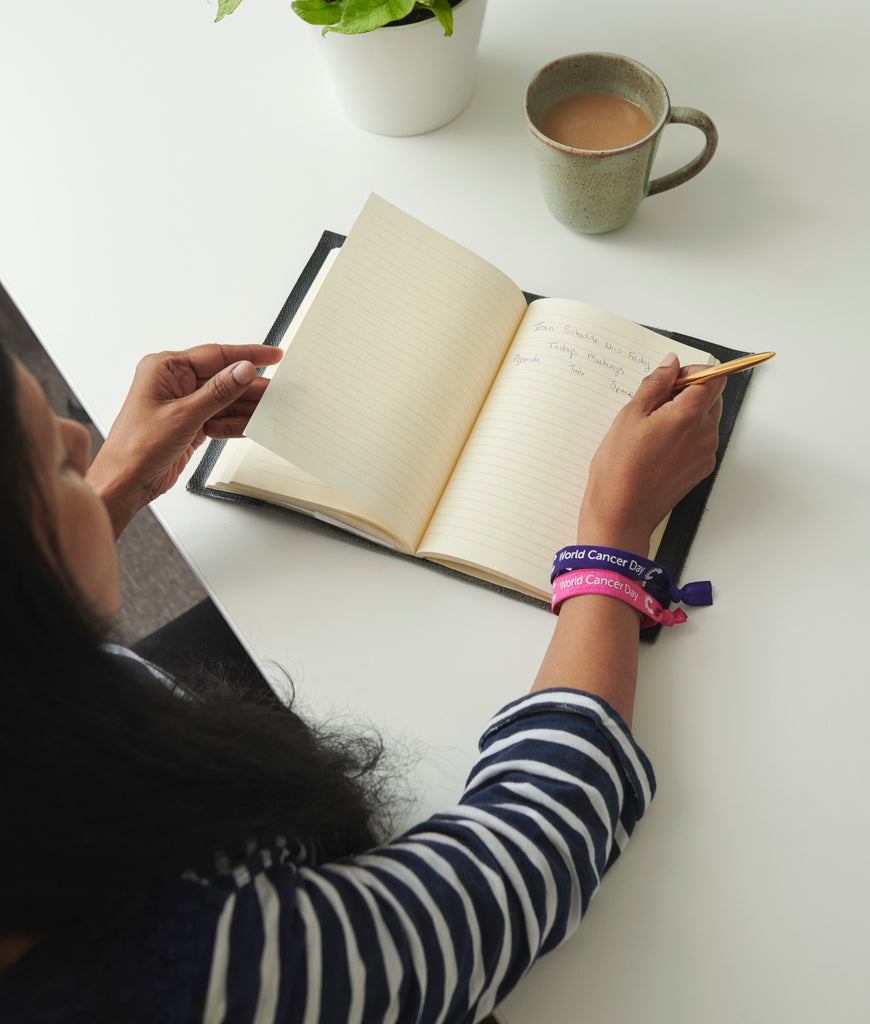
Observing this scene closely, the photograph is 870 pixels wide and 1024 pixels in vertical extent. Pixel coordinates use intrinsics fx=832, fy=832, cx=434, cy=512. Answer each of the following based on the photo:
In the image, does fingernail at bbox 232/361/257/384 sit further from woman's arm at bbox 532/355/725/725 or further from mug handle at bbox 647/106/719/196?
mug handle at bbox 647/106/719/196

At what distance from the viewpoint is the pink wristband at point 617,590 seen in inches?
24.7

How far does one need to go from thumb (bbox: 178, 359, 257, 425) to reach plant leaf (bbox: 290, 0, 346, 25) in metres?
0.32

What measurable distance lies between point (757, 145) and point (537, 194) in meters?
0.22

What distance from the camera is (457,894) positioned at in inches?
20.1

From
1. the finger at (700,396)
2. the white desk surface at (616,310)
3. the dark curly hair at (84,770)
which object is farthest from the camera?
the finger at (700,396)

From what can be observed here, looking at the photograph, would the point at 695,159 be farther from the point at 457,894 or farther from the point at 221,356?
the point at 457,894

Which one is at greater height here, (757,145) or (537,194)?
(757,145)

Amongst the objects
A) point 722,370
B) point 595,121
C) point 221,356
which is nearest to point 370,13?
point 595,121

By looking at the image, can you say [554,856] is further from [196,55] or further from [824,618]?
[196,55]

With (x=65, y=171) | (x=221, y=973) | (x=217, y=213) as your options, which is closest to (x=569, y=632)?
(x=221, y=973)

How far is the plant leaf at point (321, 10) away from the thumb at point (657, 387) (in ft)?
1.39

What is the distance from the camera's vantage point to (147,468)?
27.9 inches

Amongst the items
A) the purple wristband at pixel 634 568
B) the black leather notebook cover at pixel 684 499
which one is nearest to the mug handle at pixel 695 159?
the black leather notebook cover at pixel 684 499

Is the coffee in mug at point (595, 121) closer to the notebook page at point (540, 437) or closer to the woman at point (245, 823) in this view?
the notebook page at point (540, 437)
